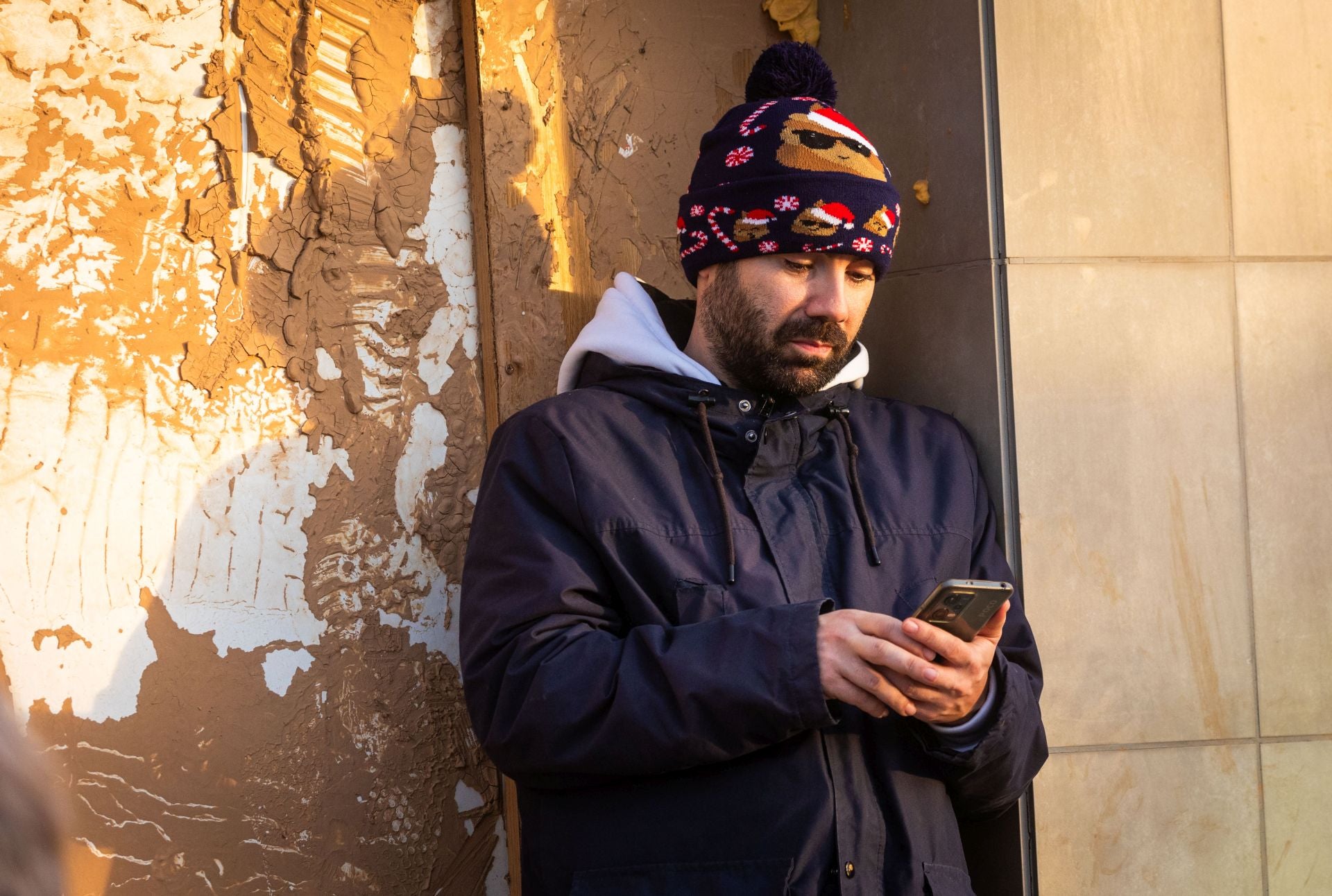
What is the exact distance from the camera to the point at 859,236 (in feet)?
7.74

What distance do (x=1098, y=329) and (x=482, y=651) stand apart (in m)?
1.34

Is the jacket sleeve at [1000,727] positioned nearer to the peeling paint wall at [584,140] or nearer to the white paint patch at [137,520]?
the peeling paint wall at [584,140]

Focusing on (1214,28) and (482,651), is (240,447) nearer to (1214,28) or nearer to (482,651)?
(482,651)

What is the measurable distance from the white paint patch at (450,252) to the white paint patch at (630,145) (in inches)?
14.4

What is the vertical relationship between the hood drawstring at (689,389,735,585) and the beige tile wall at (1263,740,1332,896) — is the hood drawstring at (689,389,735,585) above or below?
above

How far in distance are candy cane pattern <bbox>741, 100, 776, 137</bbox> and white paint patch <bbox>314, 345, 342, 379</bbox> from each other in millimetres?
955

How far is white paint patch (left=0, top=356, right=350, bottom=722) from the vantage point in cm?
230

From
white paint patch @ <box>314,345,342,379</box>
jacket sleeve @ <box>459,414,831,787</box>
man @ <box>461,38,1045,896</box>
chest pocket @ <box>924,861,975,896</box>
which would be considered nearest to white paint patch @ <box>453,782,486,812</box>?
man @ <box>461,38,1045,896</box>

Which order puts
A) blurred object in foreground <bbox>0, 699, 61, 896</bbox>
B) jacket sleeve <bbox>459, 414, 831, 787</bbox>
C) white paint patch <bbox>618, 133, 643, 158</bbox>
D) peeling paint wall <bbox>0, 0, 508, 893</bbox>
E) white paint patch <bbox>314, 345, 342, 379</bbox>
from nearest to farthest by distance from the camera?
blurred object in foreground <bbox>0, 699, 61, 896</bbox>
jacket sleeve <bbox>459, 414, 831, 787</bbox>
peeling paint wall <bbox>0, 0, 508, 893</bbox>
white paint patch <bbox>314, 345, 342, 379</bbox>
white paint patch <bbox>618, 133, 643, 158</bbox>

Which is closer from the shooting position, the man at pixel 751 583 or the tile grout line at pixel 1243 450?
the man at pixel 751 583

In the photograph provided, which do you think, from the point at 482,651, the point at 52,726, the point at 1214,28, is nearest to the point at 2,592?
the point at 52,726

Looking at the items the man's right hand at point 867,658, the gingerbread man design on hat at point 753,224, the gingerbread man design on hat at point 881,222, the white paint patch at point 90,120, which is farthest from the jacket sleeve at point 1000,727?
the white paint patch at point 90,120

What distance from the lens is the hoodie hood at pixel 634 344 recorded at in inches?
92.7

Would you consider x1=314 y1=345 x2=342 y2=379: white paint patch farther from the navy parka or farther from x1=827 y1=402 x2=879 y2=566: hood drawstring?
x1=827 y1=402 x2=879 y2=566: hood drawstring
